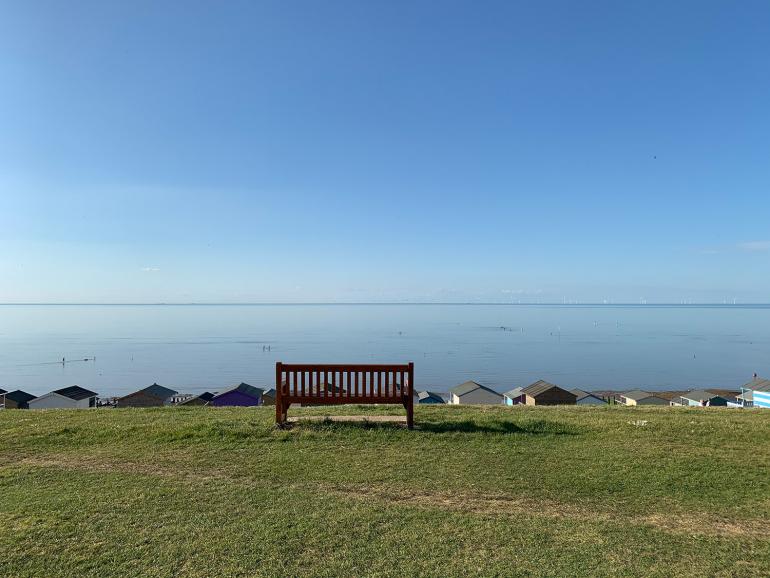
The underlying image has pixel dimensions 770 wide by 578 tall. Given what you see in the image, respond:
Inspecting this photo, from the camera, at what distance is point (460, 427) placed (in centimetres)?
831

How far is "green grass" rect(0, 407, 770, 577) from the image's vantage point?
3879mm

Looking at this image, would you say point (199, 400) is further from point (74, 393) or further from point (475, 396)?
point (475, 396)

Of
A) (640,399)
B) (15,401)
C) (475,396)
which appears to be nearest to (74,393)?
(15,401)

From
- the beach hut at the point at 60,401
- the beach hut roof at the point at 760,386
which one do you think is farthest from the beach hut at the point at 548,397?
the beach hut at the point at 60,401

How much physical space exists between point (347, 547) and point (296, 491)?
1.48 meters

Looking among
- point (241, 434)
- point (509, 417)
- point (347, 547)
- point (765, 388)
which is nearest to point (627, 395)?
point (765, 388)

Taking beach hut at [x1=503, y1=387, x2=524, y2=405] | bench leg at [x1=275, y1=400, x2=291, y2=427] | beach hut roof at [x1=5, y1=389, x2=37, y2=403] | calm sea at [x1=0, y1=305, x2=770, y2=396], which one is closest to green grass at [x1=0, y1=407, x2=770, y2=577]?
bench leg at [x1=275, y1=400, x2=291, y2=427]

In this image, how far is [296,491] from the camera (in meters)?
5.40

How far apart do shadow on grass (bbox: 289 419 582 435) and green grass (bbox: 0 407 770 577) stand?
5 cm

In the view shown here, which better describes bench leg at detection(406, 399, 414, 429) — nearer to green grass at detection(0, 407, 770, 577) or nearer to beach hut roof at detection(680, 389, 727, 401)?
green grass at detection(0, 407, 770, 577)

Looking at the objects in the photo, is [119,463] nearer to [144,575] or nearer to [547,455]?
[144,575]

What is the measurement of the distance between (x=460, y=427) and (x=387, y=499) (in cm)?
338

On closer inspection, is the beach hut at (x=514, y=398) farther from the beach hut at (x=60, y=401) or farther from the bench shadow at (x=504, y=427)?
the beach hut at (x=60, y=401)

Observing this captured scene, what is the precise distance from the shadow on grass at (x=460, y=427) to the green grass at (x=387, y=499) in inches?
1.9
